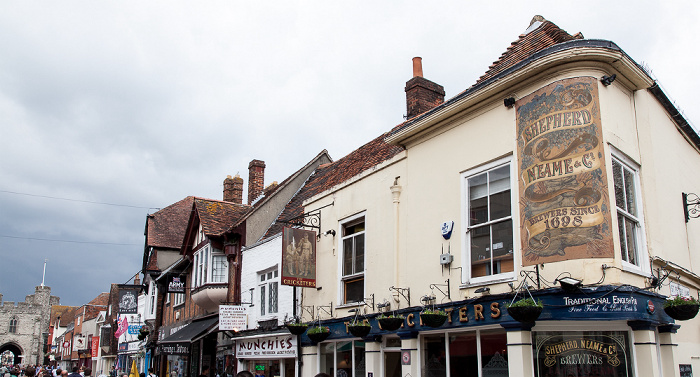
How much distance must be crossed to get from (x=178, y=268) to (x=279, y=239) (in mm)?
11584

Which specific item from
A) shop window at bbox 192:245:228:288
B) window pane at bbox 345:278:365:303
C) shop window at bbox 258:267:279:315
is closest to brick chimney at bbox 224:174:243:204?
shop window at bbox 192:245:228:288

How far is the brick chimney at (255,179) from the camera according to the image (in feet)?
82.4

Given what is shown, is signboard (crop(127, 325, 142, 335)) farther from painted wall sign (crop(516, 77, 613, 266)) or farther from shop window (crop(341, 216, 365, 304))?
painted wall sign (crop(516, 77, 613, 266))

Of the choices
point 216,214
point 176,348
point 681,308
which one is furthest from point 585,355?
point 216,214

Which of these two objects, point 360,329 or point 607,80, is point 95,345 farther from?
point 607,80

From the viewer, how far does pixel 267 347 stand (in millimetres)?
17062

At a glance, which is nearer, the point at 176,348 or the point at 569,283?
the point at 569,283

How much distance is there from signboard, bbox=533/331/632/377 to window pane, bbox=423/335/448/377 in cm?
226

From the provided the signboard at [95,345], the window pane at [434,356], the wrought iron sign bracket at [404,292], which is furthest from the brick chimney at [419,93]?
the signboard at [95,345]

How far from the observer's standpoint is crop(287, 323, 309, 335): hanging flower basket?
14531 mm

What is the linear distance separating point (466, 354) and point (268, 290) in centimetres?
911

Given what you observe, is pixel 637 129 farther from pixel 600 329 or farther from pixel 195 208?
pixel 195 208

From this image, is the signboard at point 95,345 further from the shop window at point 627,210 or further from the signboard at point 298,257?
the shop window at point 627,210

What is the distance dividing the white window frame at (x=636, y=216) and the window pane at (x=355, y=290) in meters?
6.11
